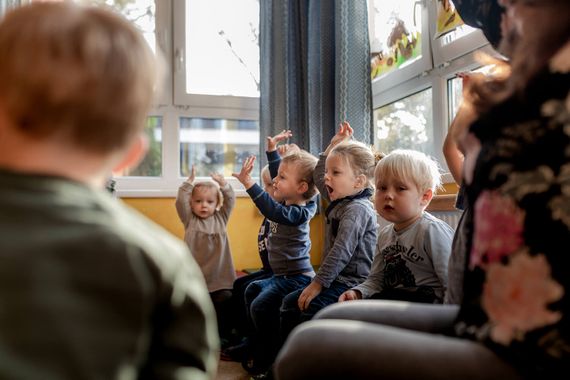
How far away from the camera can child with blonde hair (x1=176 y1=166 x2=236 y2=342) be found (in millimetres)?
2878

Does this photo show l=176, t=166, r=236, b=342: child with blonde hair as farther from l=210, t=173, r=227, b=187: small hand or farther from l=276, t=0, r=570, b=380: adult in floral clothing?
l=276, t=0, r=570, b=380: adult in floral clothing

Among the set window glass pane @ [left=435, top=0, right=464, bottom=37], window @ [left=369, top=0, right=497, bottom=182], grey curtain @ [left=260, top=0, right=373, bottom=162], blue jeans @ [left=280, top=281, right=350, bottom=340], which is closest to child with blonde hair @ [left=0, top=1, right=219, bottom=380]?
blue jeans @ [left=280, top=281, right=350, bottom=340]

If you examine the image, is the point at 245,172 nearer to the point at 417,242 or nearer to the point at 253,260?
the point at 417,242

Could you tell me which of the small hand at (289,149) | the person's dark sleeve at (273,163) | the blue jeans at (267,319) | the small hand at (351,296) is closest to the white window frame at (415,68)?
the small hand at (289,149)

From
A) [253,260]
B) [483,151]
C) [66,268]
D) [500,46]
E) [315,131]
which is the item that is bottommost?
[253,260]

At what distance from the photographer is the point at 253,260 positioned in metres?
3.55

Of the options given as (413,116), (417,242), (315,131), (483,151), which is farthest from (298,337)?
(315,131)

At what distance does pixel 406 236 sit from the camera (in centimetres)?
176

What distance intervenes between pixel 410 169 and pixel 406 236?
21 centimetres

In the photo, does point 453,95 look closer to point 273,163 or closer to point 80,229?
point 273,163

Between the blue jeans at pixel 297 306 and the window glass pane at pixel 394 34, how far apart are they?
1397mm

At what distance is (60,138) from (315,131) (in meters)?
2.80

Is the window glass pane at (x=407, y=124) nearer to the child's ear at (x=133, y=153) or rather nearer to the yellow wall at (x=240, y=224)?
the yellow wall at (x=240, y=224)

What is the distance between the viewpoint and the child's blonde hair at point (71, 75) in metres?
0.58
